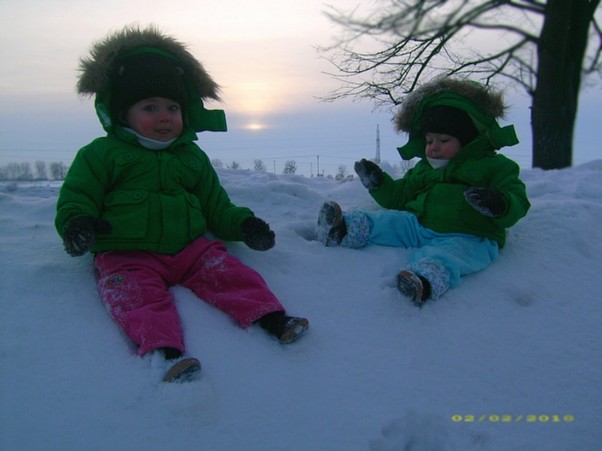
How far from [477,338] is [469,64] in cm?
770

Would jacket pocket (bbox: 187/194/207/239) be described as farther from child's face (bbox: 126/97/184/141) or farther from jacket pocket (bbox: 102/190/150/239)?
child's face (bbox: 126/97/184/141)

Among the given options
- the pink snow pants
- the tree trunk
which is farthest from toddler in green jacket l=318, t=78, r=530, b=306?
the tree trunk

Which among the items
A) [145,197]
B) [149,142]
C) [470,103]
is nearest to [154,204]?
[145,197]

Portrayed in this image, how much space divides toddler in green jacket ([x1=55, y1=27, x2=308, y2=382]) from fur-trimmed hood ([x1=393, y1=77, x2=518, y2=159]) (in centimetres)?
127

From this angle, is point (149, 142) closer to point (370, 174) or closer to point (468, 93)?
point (370, 174)

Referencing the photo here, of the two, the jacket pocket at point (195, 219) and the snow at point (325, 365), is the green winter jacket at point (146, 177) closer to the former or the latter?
the jacket pocket at point (195, 219)

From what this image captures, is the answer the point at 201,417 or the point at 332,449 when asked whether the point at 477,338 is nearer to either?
the point at 332,449

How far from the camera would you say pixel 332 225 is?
270 centimetres

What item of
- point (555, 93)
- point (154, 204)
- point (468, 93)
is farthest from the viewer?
point (555, 93)

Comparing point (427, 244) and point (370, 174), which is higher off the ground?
point (370, 174)

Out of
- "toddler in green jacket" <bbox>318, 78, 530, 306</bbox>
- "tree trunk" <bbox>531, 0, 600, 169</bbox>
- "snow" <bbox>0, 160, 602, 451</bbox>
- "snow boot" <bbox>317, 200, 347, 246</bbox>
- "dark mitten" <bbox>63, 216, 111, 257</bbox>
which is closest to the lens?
"snow" <bbox>0, 160, 602, 451</bbox>

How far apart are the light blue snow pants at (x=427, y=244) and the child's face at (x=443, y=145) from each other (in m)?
0.41

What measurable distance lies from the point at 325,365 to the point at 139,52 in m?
1.80

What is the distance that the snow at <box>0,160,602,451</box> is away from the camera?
4.83 ft
